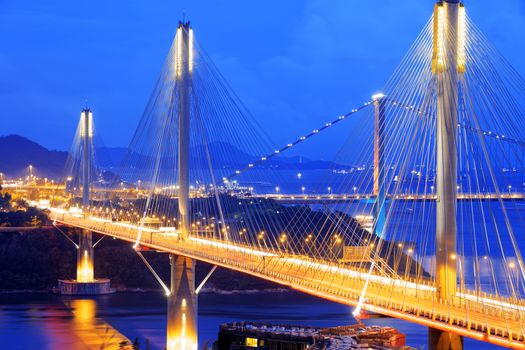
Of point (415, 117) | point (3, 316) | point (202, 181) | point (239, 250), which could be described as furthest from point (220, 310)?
point (415, 117)

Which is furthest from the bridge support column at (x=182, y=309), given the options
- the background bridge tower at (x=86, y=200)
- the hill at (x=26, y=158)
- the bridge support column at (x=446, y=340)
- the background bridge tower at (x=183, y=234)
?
the hill at (x=26, y=158)

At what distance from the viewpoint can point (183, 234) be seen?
23.7m

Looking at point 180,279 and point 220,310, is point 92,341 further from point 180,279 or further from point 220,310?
point 220,310

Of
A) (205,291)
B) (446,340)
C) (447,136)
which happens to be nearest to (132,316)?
(205,291)

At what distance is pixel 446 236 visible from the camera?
44.3 feet

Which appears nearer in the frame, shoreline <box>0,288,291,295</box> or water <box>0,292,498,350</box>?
water <box>0,292,498,350</box>

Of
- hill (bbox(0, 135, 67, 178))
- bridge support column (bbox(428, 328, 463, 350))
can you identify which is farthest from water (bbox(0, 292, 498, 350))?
hill (bbox(0, 135, 67, 178))

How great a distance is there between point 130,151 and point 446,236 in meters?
19.0

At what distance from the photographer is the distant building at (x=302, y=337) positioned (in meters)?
18.0

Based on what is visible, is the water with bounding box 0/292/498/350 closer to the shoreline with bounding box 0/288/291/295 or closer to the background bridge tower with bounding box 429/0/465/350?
the shoreline with bounding box 0/288/291/295

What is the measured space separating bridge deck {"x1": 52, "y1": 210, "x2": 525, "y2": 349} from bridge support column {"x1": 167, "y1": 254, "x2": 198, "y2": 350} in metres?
0.47

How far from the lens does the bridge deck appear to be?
38.6 ft

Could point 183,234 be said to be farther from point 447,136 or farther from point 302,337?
point 447,136

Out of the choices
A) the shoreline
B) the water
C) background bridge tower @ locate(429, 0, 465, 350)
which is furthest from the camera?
the shoreline
